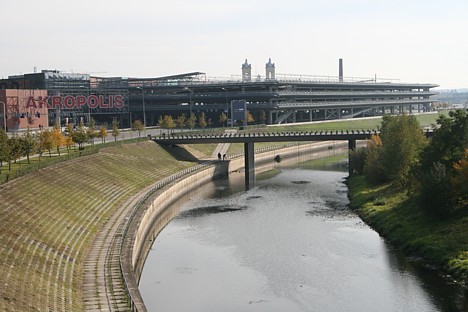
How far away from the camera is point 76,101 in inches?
6225

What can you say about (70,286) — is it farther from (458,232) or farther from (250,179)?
(250,179)

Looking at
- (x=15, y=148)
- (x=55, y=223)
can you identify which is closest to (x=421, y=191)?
(x=55, y=223)

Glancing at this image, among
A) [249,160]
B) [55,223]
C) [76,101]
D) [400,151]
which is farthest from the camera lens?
[76,101]

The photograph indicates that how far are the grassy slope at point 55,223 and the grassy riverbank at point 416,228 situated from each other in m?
26.6

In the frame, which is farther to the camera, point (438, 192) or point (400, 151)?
point (400, 151)

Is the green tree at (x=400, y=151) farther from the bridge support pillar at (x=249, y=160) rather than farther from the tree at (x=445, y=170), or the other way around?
the bridge support pillar at (x=249, y=160)

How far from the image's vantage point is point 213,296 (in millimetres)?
45031

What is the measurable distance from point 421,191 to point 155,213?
2929 centimetres

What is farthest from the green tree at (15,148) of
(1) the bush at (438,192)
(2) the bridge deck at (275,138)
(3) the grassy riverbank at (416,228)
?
(2) the bridge deck at (275,138)

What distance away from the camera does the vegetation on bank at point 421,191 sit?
178 ft

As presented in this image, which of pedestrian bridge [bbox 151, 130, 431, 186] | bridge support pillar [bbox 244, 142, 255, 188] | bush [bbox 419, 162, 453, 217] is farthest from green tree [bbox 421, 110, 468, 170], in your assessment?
bridge support pillar [bbox 244, 142, 255, 188]

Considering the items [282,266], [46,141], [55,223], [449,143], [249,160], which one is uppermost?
[46,141]

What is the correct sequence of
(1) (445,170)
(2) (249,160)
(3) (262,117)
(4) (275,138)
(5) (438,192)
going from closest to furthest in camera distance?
(5) (438,192) → (1) (445,170) → (4) (275,138) → (2) (249,160) → (3) (262,117)

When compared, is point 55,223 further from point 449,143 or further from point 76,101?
point 76,101
